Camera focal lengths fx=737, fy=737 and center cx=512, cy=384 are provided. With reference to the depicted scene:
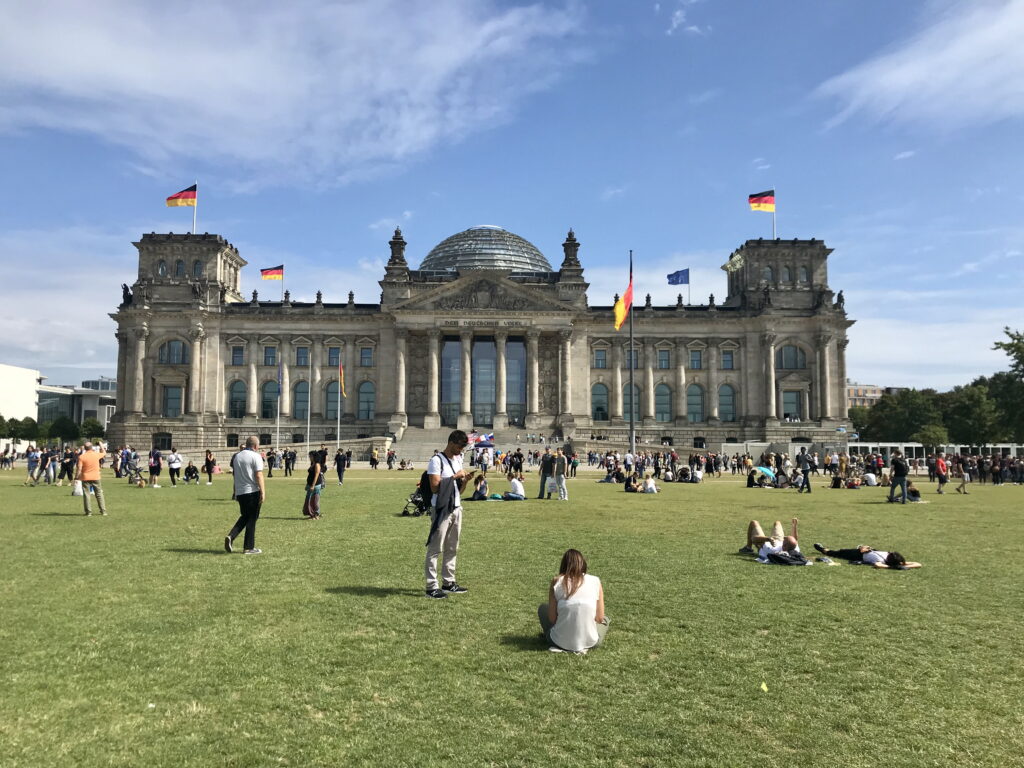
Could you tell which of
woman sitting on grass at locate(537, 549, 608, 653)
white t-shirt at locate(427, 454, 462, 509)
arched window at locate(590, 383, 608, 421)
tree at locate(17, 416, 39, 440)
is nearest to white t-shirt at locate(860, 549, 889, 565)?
woman sitting on grass at locate(537, 549, 608, 653)

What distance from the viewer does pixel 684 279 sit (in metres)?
68.0

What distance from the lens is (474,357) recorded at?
7688cm

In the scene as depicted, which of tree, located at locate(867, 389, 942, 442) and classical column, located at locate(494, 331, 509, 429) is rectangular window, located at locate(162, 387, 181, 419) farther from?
tree, located at locate(867, 389, 942, 442)

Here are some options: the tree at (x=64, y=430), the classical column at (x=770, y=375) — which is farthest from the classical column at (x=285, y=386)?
the classical column at (x=770, y=375)

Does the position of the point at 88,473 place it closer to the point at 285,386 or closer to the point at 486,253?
the point at 285,386

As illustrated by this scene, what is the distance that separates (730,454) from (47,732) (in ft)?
206

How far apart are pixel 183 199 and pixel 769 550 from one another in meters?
68.6

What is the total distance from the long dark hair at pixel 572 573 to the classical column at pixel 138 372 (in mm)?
76403

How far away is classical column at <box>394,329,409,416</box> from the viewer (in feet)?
243

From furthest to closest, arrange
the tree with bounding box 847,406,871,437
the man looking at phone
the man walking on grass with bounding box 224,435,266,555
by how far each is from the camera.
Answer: the tree with bounding box 847,406,871,437 < the man walking on grass with bounding box 224,435,266,555 < the man looking at phone

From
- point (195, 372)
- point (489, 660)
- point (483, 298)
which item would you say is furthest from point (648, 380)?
point (489, 660)

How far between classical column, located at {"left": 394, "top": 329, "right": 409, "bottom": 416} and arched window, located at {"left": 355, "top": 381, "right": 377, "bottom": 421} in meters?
3.54

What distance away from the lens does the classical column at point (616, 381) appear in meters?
77.1

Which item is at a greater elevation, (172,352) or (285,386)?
(172,352)
